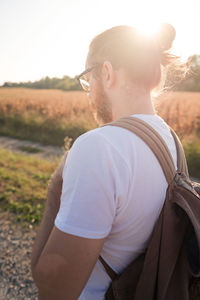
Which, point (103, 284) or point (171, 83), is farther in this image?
point (171, 83)

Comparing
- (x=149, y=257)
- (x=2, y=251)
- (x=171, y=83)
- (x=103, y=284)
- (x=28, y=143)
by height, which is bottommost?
(x=28, y=143)

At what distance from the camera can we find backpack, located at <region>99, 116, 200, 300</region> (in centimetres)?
82

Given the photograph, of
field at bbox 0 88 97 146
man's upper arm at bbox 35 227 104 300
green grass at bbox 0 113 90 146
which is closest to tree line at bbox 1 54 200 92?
man's upper arm at bbox 35 227 104 300

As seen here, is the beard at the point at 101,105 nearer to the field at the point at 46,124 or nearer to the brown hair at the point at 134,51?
the brown hair at the point at 134,51

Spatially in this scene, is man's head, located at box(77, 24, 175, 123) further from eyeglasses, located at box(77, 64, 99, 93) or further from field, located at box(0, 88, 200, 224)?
field, located at box(0, 88, 200, 224)

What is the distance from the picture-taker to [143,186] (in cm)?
80

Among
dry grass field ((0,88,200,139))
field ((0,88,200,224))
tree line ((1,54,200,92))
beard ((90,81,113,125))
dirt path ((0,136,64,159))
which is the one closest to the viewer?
beard ((90,81,113,125))

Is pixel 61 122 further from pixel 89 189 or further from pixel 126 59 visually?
pixel 89 189

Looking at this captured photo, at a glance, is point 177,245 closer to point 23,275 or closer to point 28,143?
point 23,275

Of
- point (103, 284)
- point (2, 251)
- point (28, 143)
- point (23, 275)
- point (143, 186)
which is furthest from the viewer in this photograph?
point (28, 143)

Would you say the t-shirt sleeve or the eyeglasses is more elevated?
the eyeglasses

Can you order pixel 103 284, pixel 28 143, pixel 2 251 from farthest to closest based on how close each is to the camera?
pixel 28 143 → pixel 2 251 → pixel 103 284

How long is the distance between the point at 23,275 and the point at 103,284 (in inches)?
74.4

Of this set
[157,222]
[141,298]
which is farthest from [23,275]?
[157,222]
